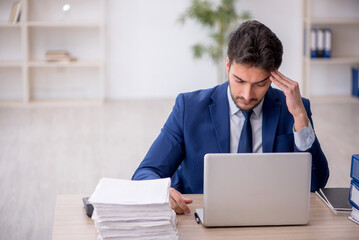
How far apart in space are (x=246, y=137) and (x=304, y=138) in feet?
0.72

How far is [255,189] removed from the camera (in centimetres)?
168

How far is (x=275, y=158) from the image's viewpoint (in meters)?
1.66

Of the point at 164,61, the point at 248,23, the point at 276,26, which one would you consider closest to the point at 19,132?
the point at 164,61

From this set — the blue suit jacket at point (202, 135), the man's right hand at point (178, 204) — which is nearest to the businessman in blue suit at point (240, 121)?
the blue suit jacket at point (202, 135)

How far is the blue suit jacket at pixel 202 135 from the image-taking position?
2107 mm

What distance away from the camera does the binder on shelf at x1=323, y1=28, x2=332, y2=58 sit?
22.1 ft

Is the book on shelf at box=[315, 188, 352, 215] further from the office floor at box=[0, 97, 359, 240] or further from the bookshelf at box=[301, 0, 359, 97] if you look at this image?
the bookshelf at box=[301, 0, 359, 97]

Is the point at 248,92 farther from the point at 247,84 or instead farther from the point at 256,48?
the point at 256,48

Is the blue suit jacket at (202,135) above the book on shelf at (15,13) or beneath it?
beneath

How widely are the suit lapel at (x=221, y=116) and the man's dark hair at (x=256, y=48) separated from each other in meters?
0.22

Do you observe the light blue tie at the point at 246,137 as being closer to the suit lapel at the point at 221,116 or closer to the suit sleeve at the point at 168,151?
the suit lapel at the point at 221,116

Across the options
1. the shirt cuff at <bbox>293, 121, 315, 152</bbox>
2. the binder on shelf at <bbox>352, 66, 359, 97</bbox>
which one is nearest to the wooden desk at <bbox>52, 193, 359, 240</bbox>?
the shirt cuff at <bbox>293, 121, 315, 152</bbox>

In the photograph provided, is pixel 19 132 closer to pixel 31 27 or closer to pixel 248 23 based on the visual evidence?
pixel 31 27

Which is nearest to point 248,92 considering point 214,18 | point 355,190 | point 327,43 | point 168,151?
point 168,151
